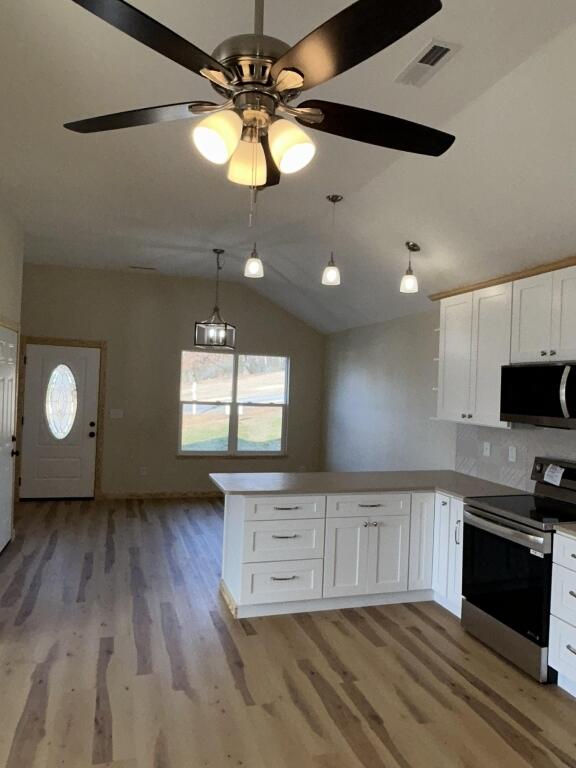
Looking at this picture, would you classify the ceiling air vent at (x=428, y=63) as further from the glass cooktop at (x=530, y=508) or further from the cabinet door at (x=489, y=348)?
the glass cooktop at (x=530, y=508)

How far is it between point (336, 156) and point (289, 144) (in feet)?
5.30

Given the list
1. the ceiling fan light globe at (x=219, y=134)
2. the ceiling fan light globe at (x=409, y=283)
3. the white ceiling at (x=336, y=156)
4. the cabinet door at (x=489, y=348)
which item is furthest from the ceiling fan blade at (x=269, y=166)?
the cabinet door at (x=489, y=348)

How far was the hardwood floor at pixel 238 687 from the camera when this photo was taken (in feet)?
7.54

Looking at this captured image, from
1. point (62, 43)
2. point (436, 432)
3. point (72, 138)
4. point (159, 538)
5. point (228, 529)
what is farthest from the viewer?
point (159, 538)

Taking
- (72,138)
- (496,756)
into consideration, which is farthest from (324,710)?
(72,138)

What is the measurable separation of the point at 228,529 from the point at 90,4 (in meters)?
3.27

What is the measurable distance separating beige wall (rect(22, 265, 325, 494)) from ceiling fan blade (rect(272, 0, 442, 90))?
19.7 ft

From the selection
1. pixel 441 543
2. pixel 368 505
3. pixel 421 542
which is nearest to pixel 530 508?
pixel 441 543

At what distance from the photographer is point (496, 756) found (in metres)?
2.31

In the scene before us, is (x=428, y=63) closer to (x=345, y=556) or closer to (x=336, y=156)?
(x=336, y=156)

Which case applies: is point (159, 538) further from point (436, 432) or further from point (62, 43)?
point (62, 43)

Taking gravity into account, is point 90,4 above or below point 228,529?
above

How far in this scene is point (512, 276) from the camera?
146 inches

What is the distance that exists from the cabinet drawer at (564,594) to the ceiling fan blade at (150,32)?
9.07ft
